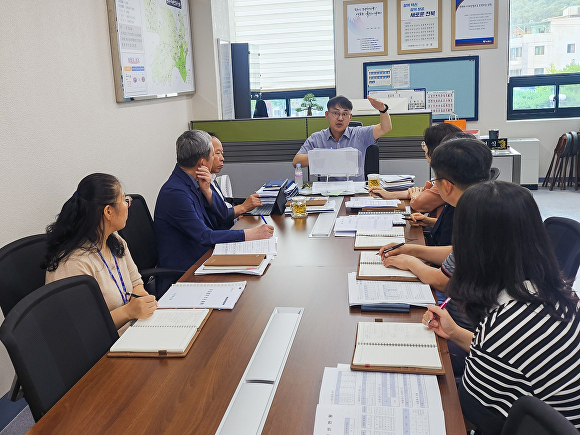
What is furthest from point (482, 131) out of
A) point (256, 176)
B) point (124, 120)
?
point (124, 120)

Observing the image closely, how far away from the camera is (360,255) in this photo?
2049mm

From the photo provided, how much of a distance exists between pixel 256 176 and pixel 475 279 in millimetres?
3283

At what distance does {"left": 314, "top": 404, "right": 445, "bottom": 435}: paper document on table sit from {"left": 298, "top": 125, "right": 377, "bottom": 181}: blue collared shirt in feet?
9.63

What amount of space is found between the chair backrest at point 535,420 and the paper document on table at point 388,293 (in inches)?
28.3

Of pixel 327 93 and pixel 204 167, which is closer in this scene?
pixel 204 167

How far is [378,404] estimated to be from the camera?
3.60ft

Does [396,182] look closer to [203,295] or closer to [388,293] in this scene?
[388,293]

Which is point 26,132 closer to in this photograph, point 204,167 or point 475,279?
point 204,167

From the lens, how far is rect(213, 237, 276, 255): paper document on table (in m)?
2.17

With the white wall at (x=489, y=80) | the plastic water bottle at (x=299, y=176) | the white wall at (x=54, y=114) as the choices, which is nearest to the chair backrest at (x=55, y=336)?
the white wall at (x=54, y=114)

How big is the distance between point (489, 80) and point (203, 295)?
5636 mm

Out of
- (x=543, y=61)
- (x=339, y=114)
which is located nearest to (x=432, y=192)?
(x=339, y=114)

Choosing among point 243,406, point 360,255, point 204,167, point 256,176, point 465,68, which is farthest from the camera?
point 465,68

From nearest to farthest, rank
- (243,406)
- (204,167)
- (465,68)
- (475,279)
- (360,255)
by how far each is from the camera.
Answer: (243,406) < (475,279) < (360,255) < (204,167) < (465,68)
